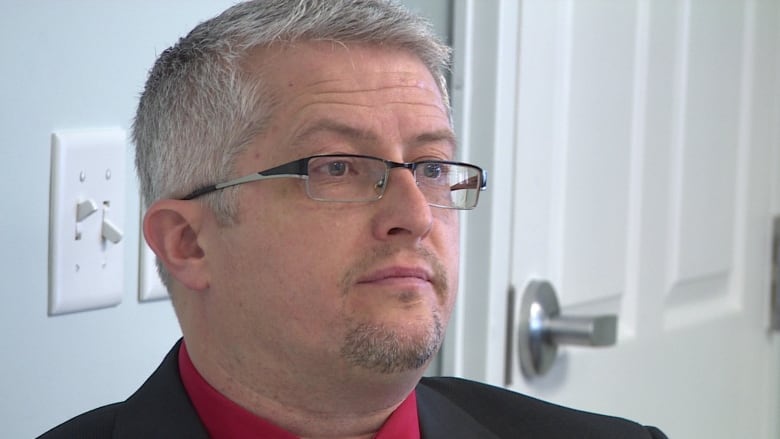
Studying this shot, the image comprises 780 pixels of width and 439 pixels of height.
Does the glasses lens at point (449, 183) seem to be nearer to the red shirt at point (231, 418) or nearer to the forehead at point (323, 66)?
the forehead at point (323, 66)

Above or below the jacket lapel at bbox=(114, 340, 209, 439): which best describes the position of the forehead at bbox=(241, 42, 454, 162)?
above

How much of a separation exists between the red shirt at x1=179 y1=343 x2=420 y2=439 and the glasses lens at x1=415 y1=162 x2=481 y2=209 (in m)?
0.19

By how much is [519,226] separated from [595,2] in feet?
1.10

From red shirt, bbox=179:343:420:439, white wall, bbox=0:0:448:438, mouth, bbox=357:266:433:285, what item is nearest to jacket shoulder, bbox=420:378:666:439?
red shirt, bbox=179:343:420:439

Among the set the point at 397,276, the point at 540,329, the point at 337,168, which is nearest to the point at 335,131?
the point at 337,168

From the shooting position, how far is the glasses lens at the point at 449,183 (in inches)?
40.1

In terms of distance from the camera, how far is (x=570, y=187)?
1.58m

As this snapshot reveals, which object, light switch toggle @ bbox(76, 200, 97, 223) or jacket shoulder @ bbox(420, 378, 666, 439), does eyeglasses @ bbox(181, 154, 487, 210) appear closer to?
light switch toggle @ bbox(76, 200, 97, 223)

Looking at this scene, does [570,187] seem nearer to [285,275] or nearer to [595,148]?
[595,148]

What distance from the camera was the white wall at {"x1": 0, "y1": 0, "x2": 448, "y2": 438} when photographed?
1.03m

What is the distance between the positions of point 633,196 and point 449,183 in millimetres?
707

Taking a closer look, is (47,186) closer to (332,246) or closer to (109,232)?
(109,232)

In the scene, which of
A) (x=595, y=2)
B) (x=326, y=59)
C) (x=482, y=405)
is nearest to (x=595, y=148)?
(x=595, y=2)

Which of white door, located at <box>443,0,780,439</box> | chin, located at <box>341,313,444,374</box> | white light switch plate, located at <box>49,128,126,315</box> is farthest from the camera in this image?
white door, located at <box>443,0,780,439</box>
